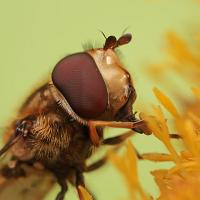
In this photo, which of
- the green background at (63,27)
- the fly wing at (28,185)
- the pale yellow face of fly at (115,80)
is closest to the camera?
the pale yellow face of fly at (115,80)

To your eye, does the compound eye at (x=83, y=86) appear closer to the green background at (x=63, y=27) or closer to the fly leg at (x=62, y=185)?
the fly leg at (x=62, y=185)

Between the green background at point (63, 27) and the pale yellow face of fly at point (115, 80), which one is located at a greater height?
the pale yellow face of fly at point (115, 80)

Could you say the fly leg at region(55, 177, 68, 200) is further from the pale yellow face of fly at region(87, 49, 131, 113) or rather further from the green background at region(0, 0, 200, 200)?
the green background at region(0, 0, 200, 200)

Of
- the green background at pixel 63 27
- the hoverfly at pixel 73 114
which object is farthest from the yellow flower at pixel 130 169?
the green background at pixel 63 27

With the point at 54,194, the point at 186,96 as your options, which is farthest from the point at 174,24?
the point at 54,194

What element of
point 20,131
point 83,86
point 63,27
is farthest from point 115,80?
point 63,27

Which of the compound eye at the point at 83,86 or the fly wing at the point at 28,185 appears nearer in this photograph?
the compound eye at the point at 83,86

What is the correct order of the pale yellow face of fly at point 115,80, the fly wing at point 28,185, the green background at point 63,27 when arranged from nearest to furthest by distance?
the pale yellow face of fly at point 115,80
the fly wing at point 28,185
the green background at point 63,27
